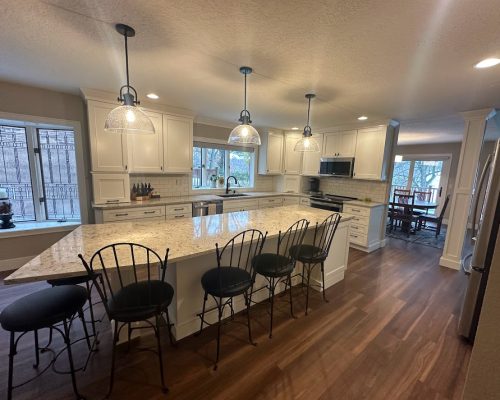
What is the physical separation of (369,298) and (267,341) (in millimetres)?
1452

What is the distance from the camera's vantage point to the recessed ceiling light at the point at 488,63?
1.78 metres

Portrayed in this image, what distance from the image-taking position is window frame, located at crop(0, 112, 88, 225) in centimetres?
309

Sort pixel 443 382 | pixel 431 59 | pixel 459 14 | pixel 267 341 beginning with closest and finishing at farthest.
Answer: pixel 459 14 < pixel 443 382 < pixel 431 59 < pixel 267 341

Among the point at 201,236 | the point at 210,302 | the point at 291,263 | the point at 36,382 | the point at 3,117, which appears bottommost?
the point at 36,382

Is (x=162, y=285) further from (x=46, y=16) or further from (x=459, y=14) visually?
(x=459, y=14)

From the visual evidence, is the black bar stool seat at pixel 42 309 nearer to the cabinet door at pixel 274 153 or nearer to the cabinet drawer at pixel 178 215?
the cabinet drawer at pixel 178 215

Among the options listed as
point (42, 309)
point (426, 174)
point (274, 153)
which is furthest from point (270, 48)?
point (426, 174)

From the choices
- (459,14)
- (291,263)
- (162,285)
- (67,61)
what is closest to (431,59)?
Result: (459,14)

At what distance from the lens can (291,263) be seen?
2.16m

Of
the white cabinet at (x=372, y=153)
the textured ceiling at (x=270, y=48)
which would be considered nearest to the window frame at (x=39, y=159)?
the textured ceiling at (x=270, y=48)

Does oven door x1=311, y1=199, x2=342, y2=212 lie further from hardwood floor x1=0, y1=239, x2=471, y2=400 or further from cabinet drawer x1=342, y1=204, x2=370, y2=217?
hardwood floor x1=0, y1=239, x2=471, y2=400

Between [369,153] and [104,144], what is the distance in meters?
4.41

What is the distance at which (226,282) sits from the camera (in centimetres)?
175

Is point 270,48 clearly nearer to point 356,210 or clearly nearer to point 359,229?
point 356,210
